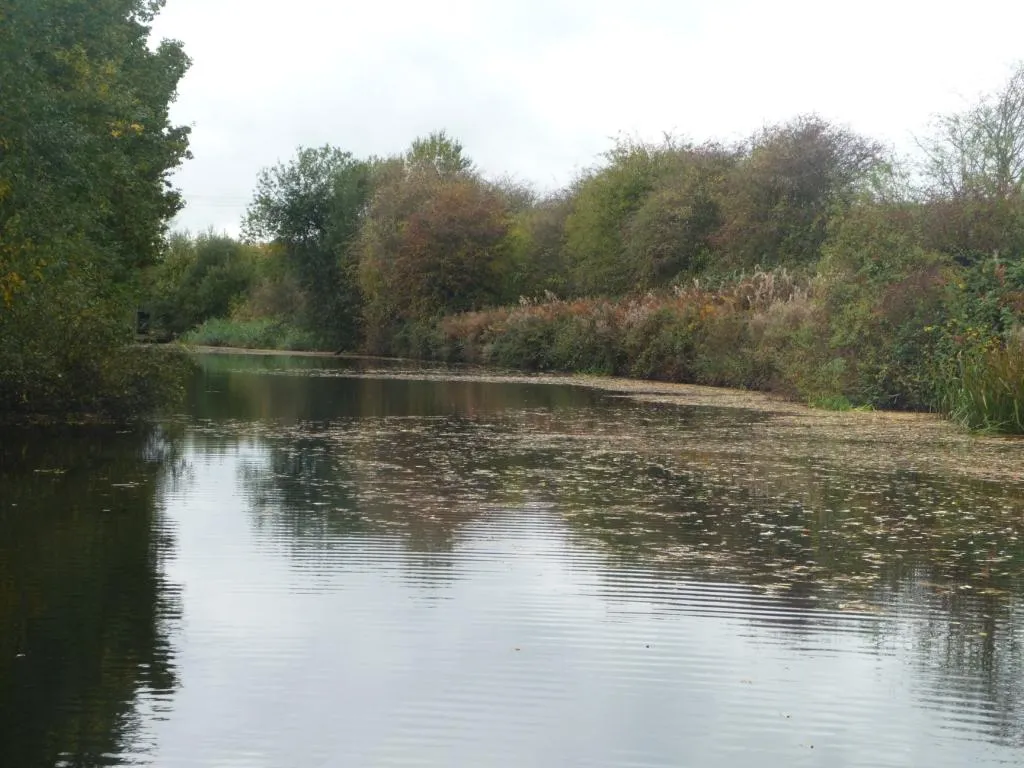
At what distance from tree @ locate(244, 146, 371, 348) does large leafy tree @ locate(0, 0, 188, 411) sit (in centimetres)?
3596

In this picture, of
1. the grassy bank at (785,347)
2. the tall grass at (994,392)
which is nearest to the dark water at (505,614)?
the tall grass at (994,392)

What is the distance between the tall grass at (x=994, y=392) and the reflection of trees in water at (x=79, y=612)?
35.0 ft

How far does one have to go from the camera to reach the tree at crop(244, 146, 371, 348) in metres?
58.1

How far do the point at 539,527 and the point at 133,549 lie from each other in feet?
9.22

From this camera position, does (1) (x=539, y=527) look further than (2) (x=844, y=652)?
Yes

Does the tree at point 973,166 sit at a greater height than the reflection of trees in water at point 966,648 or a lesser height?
greater

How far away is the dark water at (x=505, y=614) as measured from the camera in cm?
494

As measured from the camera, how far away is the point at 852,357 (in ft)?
73.4

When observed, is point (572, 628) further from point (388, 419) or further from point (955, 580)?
point (388, 419)

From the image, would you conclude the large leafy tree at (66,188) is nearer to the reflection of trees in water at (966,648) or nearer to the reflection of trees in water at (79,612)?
the reflection of trees in water at (79,612)

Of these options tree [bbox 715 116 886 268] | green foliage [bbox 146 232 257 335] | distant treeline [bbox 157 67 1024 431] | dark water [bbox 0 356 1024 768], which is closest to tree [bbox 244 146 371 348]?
distant treeline [bbox 157 67 1024 431]

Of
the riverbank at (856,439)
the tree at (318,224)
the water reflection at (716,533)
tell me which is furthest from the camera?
the tree at (318,224)

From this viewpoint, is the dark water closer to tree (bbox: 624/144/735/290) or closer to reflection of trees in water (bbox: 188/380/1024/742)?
reflection of trees in water (bbox: 188/380/1024/742)

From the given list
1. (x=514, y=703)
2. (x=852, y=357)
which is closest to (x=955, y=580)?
(x=514, y=703)
